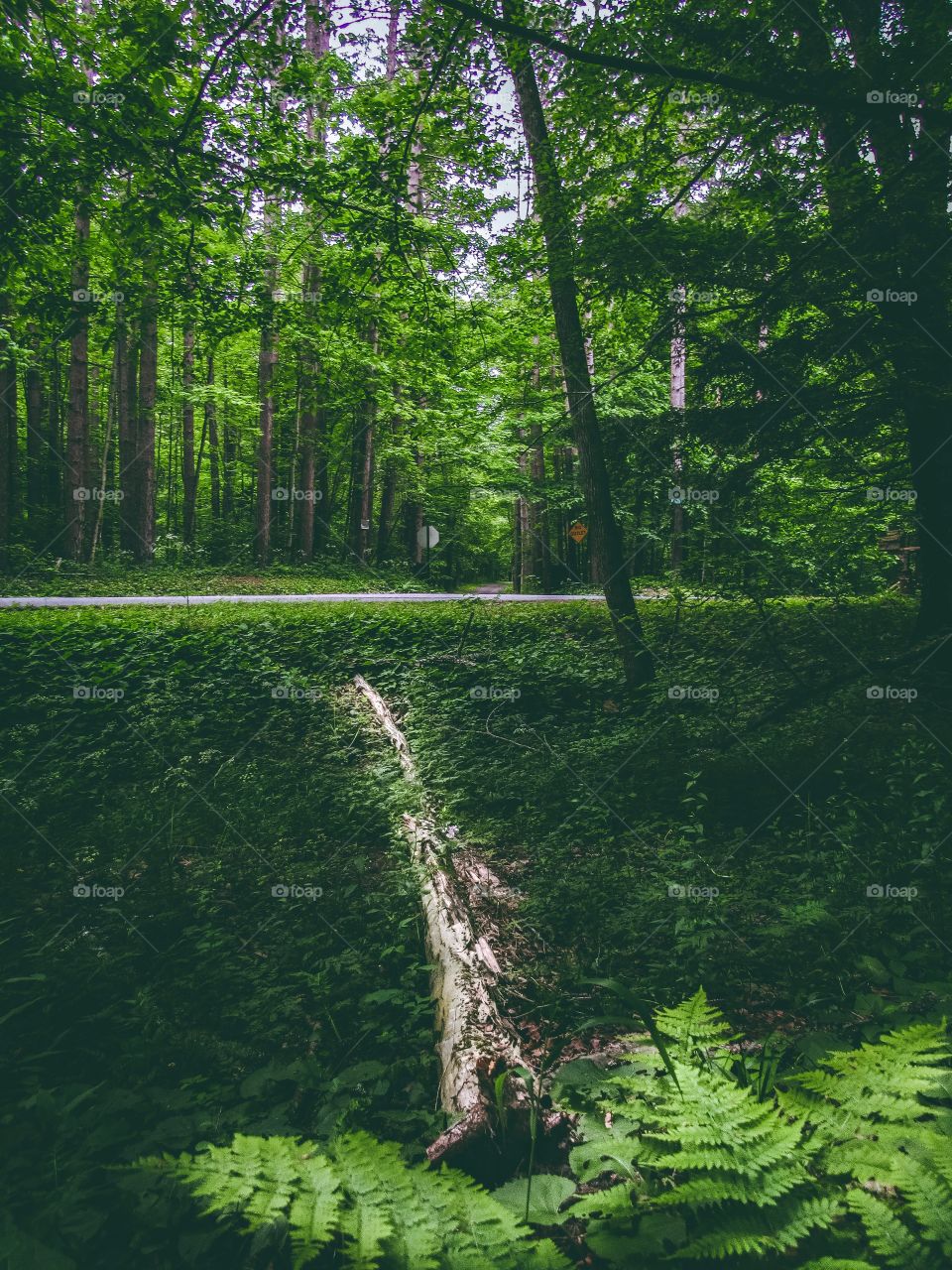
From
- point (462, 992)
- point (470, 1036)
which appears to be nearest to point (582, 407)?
point (462, 992)

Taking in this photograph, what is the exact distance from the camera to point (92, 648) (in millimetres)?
7391

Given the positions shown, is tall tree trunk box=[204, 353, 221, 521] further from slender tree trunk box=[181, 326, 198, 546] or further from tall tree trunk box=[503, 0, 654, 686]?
tall tree trunk box=[503, 0, 654, 686]

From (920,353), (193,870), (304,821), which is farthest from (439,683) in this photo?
(920,353)

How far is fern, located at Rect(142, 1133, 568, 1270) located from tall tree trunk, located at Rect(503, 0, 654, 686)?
5.81m

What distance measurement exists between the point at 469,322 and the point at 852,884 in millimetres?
6105

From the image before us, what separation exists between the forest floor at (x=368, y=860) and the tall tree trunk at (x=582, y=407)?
2.39 ft

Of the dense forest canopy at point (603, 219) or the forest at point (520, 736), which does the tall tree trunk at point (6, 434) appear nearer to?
the forest at point (520, 736)

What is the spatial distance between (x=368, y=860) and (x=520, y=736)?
7.92 feet

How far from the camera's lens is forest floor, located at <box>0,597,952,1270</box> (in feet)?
7.93

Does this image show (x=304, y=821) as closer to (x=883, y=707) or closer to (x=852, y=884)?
(x=852, y=884)

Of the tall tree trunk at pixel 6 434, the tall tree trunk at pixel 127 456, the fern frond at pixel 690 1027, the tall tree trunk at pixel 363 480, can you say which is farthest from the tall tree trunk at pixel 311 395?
the tall tree trunk at pixel 6 434

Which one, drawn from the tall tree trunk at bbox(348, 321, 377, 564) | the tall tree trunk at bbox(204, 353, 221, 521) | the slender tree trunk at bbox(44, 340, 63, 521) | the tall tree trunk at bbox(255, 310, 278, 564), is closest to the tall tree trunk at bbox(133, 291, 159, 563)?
the tall tree trunk at bbox(204, 353, 221, 521)

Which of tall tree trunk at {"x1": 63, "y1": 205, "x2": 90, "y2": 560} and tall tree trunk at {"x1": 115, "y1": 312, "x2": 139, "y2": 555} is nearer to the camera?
tall tree trunk at {"x1": 63, "y1": 205, "x2": 90, "y2": 560}

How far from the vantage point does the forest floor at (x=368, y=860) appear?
242 cm
